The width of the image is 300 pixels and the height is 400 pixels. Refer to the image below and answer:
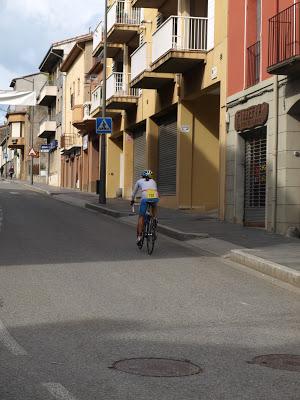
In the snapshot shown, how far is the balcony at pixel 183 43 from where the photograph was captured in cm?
2172

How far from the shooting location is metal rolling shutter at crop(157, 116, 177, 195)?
A: 85.4 feet

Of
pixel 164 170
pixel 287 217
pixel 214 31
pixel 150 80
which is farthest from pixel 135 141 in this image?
pixel 287 217

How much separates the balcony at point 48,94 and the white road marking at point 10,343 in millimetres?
54927

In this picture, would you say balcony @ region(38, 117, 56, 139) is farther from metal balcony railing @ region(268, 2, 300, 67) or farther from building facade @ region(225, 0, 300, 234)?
metal balcony railing @ region(268, 2, 300, 67)

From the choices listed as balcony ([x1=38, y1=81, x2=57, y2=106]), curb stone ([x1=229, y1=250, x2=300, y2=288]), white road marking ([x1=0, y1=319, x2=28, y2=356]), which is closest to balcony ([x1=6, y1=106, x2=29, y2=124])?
balcony ([x1=38, y1=81, x2=57, y2=106])

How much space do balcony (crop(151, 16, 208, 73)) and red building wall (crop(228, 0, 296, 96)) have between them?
6.52 feet

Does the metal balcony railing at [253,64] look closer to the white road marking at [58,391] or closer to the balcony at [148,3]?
the balcony at [148,3]

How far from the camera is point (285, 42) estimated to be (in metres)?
15.6

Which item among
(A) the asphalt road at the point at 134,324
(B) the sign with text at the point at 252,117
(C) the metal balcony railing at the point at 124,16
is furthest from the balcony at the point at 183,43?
(A) the asphalt road at the point at 134,324

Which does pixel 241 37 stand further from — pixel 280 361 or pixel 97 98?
pixel 97 98

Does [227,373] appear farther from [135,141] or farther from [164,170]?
[135,141]

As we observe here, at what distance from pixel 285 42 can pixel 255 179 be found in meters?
4.47

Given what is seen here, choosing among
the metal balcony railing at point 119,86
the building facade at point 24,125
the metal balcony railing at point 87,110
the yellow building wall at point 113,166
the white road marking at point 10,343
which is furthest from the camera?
the building facade at point 24,125

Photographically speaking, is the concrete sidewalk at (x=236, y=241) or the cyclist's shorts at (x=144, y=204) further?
the cyclist's shorts at (x=144, y=204)
